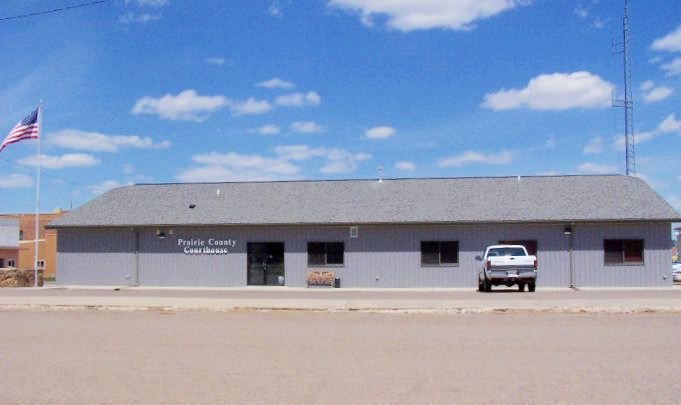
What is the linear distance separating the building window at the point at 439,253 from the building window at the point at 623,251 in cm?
672

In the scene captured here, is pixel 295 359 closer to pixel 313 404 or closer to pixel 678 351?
pixel 313 404

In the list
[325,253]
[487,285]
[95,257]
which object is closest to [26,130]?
[95,257]

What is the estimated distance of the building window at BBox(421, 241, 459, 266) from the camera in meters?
32.5

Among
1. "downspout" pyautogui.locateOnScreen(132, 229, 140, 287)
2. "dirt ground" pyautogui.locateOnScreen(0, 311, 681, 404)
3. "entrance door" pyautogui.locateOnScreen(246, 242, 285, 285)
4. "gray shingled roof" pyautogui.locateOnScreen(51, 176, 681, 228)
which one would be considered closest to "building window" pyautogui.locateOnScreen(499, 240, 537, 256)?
"gray shingled roof" pyautogui.locateOnScreen(51, 176, 681, 228)

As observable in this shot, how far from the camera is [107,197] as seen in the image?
127ft

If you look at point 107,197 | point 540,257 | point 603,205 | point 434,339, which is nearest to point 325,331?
point 434,339

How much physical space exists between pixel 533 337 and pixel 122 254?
26535 mm

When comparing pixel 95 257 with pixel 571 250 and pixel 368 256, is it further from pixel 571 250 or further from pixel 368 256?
pixel 571 250

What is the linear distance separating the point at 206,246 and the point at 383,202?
893cm

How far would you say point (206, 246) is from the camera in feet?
112

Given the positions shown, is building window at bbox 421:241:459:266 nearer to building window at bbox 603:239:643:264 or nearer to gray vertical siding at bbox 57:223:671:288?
gray vertical siding at bbox 57:223:671:288

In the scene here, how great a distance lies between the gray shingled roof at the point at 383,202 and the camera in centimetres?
3253

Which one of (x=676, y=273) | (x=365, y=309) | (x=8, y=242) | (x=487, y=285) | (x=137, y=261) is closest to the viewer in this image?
(x=365, y=309)

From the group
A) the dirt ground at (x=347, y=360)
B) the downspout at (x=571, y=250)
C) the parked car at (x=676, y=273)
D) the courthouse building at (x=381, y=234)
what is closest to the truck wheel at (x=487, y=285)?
the courthouse building at (x=381, y=234)
